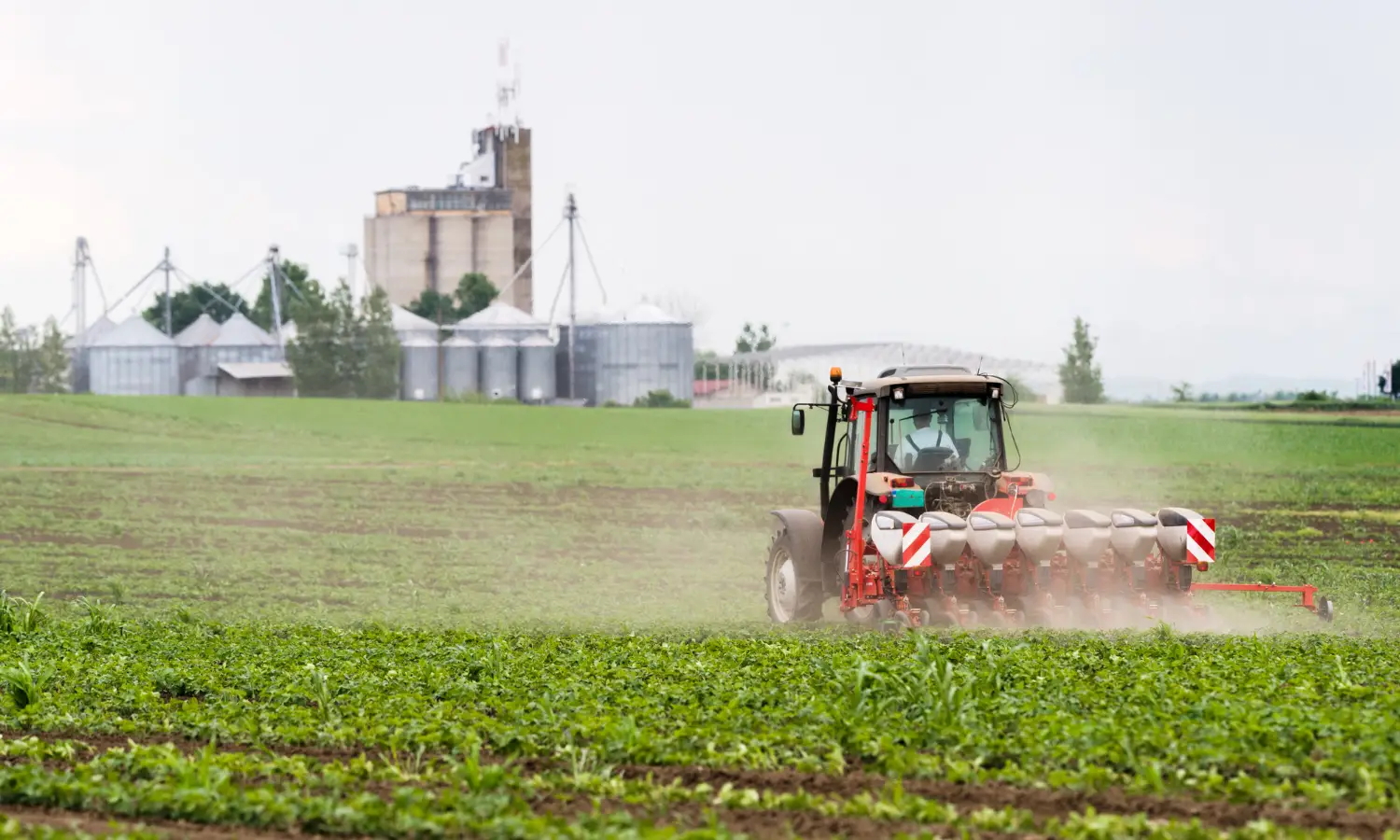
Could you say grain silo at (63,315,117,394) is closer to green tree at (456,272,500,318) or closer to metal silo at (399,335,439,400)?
metal silo at (399,335,439,400)

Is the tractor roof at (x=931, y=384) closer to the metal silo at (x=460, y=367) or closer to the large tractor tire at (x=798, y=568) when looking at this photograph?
the large tractor tire at (x=798, y=568)

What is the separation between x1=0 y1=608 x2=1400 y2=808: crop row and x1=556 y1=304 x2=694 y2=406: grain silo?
A: 80.9 metres

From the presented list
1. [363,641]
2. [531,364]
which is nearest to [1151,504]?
[363,641]

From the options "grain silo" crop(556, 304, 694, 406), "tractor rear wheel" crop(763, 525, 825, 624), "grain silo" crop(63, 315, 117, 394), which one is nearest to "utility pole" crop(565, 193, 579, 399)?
"grain silo" crop(556, 304, 694, 406)

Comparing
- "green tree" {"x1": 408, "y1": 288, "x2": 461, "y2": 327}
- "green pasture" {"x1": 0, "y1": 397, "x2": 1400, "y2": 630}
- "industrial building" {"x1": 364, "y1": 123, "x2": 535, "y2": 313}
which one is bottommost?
"green pasture" {"x1": 0, "y1": 397, "x2": 1400, "y2": 630}

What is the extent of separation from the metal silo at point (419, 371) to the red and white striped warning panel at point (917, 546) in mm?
90964

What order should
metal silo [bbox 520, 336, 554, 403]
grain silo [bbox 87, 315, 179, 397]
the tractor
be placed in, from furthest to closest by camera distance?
grain silo [bbox 87, 315, 179, 397], metal silo [bbox 520, 336, 554, 403], the tractor

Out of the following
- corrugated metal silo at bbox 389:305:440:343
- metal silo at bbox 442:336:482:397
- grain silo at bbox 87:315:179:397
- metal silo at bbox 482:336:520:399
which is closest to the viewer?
metal silo at bbox 482:336:520:399

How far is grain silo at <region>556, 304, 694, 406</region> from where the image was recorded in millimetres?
96562

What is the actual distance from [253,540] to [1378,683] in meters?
23.7

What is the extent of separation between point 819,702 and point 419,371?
9699cm

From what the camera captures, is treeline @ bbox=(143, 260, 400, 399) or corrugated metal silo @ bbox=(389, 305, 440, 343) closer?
treeline @ bbox=(143, 260, 400, 399)

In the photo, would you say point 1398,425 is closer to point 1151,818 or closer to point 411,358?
point 1151,818

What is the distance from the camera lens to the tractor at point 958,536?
16297 millimetres
